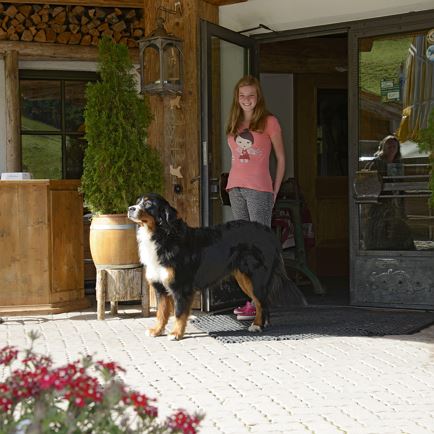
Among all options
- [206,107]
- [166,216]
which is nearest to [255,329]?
[166,216]

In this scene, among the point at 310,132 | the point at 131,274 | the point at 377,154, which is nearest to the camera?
the point at 131,274

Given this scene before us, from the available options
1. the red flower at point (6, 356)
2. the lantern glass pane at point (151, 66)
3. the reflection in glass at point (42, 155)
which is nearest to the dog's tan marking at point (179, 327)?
the lantern glass pane at point (151, 66)

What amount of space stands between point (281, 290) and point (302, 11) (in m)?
2.41

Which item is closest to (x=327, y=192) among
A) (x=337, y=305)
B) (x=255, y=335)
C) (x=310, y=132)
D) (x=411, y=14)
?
(x=310, y=132)

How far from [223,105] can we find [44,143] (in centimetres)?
254

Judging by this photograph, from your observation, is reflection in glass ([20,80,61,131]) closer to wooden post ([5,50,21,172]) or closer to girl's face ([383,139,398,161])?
wooden post ([5,50,21,172])

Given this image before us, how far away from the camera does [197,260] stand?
17.3 feet

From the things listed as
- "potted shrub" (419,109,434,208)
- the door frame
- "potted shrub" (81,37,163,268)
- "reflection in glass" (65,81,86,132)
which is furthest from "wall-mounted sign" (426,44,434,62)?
"reflection in glass" (65,81,86,132)

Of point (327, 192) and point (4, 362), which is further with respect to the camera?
point (327, 192)

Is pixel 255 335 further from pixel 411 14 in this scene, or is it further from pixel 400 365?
pixel 411 14

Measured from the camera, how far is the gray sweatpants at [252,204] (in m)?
5.85

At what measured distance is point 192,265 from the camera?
17.1ft

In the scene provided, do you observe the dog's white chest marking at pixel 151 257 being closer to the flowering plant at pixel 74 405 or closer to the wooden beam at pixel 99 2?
the wooden beam at pixel 99 2

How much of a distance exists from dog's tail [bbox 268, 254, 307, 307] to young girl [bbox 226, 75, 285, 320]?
42cm
